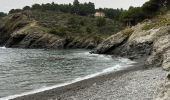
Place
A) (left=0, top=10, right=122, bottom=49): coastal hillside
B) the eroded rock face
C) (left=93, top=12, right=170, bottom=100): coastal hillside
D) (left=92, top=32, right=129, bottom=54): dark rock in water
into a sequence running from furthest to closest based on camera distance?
(left=0, top=10, right=122, bottom=49): coastal hillside < (left=92, top=32, right=129, bottom=54): dark rock in water < the eroded rock face < (left=93, top=12, right=170, bottom=100): coastal hillside

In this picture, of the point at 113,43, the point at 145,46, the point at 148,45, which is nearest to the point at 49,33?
the point at 113,43

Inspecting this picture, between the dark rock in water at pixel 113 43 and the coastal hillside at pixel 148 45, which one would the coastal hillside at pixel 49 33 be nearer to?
the dark rock in water at pixel 113 43

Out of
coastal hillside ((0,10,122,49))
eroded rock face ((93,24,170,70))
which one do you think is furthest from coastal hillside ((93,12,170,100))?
coastal hillside ((0,10,122,49))

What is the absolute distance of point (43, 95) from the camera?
32.4 meters

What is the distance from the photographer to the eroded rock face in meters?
46.6

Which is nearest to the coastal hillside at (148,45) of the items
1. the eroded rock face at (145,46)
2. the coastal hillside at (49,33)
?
the eroded rock face at (145,46)

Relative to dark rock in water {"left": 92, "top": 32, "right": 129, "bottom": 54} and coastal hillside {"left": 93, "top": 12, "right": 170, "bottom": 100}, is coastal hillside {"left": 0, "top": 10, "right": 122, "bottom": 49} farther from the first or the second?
coastal hillside {"left": 93, "top": 12, "right": 170, "bottom": 100}

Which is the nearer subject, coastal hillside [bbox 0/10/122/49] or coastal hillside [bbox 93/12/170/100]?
coastal hillside [bbox 93/12/170/100]

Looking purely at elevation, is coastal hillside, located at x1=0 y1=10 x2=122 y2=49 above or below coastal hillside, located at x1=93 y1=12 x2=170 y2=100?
below

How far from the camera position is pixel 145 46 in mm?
76250

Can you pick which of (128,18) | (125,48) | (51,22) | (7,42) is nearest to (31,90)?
(125,48)

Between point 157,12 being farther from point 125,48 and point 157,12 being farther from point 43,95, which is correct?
point 43,95

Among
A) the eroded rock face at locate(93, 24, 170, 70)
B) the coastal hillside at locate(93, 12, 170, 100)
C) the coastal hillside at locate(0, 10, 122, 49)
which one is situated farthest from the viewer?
the coastal hillside at locate(0, 10, 122, 49)

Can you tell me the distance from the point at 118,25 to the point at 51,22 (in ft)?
130
